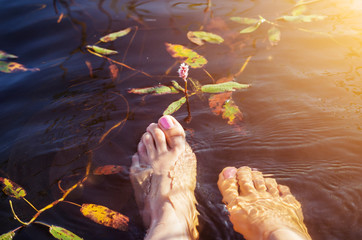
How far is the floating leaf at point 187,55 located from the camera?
209 cm

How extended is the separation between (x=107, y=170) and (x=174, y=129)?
47 centimetres

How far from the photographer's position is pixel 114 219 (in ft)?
4.41

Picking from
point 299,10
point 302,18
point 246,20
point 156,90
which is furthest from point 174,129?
point 299,10

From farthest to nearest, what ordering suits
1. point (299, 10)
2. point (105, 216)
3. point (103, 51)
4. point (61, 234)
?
point (299, 10) → point (103, 51) → point (105, 216) → point (61, 234)

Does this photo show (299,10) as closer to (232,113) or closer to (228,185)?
(232,113)

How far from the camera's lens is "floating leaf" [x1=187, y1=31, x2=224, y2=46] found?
7.37ft

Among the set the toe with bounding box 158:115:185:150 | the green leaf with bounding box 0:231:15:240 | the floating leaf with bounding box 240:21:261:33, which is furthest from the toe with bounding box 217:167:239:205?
the floating leaf with bounding box 240:21:261:33

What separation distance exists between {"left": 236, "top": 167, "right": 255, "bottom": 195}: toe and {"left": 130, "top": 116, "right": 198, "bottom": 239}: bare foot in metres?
0.26

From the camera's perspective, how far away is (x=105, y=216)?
1.35 m

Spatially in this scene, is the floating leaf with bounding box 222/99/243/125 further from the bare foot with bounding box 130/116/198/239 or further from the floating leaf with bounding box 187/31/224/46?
the floating leaf with bounding box 187/31/224/46

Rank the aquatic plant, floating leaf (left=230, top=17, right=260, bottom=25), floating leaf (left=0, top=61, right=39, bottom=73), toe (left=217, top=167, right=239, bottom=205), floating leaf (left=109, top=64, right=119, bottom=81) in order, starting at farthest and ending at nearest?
1. floating leaf (left=230, top=17, right=260, bottom=25)
2. floating leaf (left=0, top=61, right=39, bottom=73)
3. floating leaf (left=109, top=64, right=119, bottom=81)
4. toe (left=217, top=167, right=239, bottom=205)
5. the aquatic plant

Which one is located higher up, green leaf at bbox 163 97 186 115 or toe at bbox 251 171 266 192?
green leaf at bbox 163 97 186 115

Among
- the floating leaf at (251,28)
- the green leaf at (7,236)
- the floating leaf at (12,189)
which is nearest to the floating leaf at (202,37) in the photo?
the floating leaf at (251,28)

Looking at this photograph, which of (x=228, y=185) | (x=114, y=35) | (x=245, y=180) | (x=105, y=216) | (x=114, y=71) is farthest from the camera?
(x=114, y=35)
